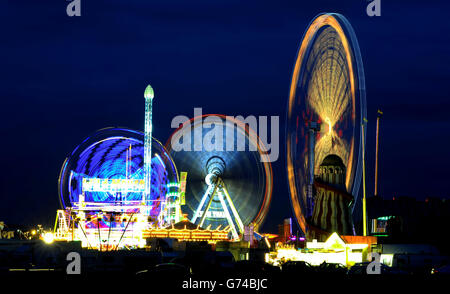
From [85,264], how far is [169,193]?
214 ft

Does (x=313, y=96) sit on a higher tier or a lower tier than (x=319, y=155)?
higher

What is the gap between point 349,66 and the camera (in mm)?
55188

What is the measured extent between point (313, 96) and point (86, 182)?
39.2m

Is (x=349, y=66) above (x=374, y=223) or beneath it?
above

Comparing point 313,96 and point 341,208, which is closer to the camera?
point 313,96

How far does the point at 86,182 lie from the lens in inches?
3627

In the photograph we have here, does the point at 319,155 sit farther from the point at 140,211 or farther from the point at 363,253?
the point at 140,211

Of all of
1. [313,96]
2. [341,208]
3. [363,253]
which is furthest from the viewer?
[341,208]

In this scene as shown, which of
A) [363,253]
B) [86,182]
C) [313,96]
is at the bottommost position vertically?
[363,253]
